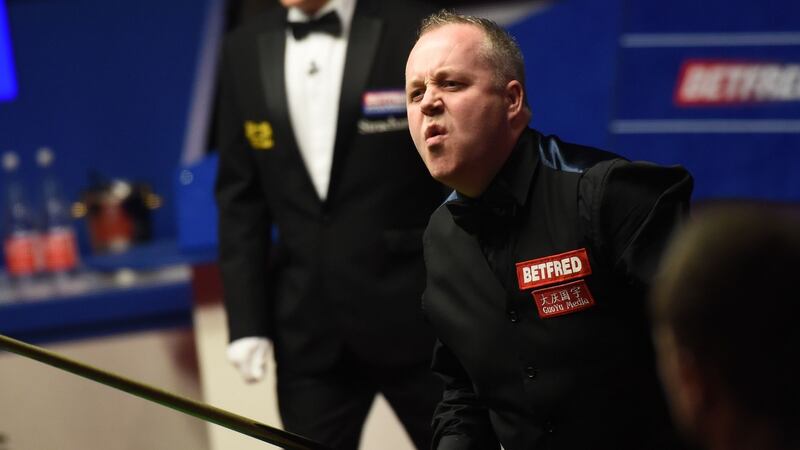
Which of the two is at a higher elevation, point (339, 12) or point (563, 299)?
point (339, 12)

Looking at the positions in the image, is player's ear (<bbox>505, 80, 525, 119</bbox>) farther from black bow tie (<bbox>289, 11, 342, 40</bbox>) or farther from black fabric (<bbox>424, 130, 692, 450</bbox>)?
black bow tie (<bbox>289, 11, 342, 40</bbox>)

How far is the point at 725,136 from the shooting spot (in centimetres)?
253

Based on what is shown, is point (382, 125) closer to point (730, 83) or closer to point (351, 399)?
point (351, 399)

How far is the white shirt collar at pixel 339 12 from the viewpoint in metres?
2.31

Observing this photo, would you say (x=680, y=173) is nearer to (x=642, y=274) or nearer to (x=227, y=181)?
(x=642, y=274)

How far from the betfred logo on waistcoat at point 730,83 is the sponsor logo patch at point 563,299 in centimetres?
115

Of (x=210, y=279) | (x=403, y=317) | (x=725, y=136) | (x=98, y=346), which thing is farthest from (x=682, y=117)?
(x=98, y=346)

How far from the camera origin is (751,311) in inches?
32.7

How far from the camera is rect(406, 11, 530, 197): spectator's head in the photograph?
4.94 feet

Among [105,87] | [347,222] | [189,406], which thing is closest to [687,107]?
[347,222]

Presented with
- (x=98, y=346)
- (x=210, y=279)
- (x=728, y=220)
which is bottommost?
(x=98, y=346)

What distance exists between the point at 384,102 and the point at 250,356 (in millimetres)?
604

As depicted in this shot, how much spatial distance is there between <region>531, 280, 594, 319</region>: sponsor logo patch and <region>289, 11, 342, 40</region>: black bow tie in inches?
38.6

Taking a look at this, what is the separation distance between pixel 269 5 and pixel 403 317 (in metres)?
2.29
